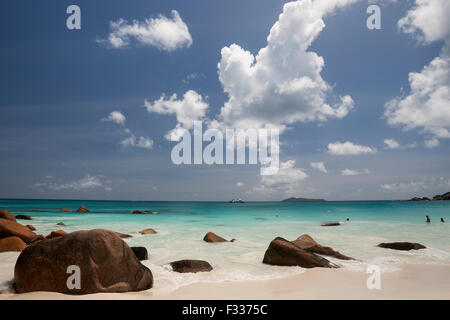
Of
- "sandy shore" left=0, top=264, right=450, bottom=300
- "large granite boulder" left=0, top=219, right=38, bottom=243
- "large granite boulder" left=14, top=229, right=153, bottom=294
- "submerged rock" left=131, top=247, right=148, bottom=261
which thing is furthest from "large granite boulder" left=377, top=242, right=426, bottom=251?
"large granite boulder" left=0, top=219, right=38, bottom=243

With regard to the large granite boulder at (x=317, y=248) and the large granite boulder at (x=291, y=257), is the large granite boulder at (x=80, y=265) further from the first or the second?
the large granite boulder at (x=317, y=248)

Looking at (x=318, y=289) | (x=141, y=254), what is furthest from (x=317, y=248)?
(x=141, y=254)

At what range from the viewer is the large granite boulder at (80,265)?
184 inches

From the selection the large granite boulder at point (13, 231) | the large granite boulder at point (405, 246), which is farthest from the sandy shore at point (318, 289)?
Result: the large granite boulder at point (13, 231)

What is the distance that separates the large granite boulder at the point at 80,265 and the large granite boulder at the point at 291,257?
13.6ft

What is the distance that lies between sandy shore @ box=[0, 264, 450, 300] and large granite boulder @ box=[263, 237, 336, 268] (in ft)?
1.10

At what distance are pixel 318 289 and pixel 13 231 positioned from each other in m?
11.6

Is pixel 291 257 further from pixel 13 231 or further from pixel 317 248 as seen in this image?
pixel 13 231

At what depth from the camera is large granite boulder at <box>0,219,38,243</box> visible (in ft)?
32.4

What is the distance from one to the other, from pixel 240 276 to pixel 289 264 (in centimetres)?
167
